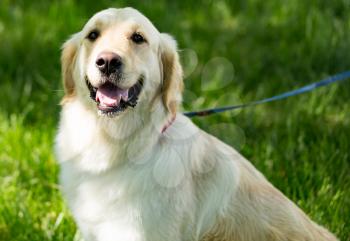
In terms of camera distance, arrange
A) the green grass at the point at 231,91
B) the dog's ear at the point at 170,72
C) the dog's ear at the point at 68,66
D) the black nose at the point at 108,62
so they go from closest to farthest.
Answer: the black nose at the point at 108,62
the dog's ear at the point at 170,72
the dog's ear at the point at 68,66
the green grass at the point at 231,91

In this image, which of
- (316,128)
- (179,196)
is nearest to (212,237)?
(179,196)

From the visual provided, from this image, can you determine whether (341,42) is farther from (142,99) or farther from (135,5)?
(142,99)

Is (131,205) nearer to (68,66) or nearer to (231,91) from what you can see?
(68,66)

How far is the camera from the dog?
3.04 m

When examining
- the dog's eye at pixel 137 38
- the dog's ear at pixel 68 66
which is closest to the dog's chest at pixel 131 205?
the dog's ear at pixel 68 66

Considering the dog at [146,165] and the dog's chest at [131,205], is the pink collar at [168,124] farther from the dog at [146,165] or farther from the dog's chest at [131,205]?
the dog's chest at [131,205]

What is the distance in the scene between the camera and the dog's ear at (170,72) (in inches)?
125

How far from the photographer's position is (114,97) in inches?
119

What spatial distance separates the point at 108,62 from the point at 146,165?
→ 51cm

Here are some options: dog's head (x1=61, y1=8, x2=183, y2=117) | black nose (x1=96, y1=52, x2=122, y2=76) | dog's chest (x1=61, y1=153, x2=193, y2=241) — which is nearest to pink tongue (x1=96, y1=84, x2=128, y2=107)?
dog's head (x1=61, y1=8, x2=183, y2=117)

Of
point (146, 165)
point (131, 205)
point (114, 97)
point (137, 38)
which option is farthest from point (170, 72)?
point (131, 205)

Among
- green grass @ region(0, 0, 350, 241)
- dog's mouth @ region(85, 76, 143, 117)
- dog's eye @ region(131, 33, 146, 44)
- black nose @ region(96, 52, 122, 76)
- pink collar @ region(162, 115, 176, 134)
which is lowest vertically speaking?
green grass @ region(0, 0, 350, 241)

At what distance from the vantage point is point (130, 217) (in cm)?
304

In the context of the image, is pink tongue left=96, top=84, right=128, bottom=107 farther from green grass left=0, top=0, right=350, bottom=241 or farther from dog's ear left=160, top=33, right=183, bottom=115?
green grass left=0, top=0, right=350, bottom=241
